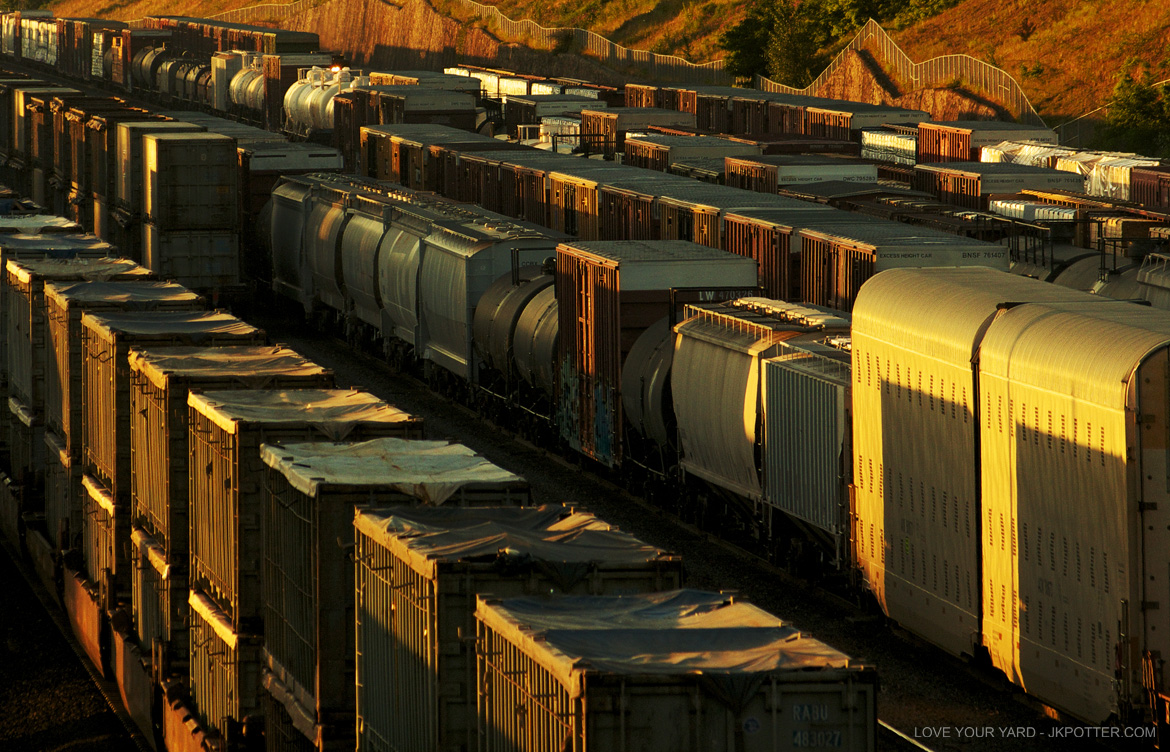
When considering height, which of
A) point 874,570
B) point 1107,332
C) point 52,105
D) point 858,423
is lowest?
point 874,570

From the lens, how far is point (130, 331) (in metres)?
23.2

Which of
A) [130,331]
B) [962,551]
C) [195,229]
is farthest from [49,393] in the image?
[195,229]

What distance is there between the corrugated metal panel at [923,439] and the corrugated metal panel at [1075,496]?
0.45 meters

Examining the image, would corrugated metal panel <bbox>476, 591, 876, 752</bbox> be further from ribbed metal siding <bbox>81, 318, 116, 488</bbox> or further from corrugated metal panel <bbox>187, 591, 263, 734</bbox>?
ribbed metal siding <bbox>81, 318, 116, 488</bbox>

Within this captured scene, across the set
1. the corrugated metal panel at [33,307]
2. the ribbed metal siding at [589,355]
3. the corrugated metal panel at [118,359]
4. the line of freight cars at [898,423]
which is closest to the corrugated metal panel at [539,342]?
the line of freight cars at [898,423]

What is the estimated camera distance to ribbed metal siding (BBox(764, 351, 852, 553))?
24.1 m

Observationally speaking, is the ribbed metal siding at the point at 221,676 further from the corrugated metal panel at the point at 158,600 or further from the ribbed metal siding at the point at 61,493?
the ribbed metal siding at the point at 61,493

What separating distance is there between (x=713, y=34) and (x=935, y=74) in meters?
32.5

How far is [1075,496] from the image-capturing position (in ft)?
60.2

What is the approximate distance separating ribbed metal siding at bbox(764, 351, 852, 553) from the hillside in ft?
187

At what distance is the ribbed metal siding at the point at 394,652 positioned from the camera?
14.2m

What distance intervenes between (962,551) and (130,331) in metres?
10.7

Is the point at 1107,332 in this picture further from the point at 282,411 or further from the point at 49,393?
the point at 49,393

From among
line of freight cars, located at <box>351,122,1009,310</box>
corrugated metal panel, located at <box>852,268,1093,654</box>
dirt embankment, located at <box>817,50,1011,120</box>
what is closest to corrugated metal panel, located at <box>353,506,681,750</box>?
corrugated metal panel, located at <box>852,268,1093,654</box>
